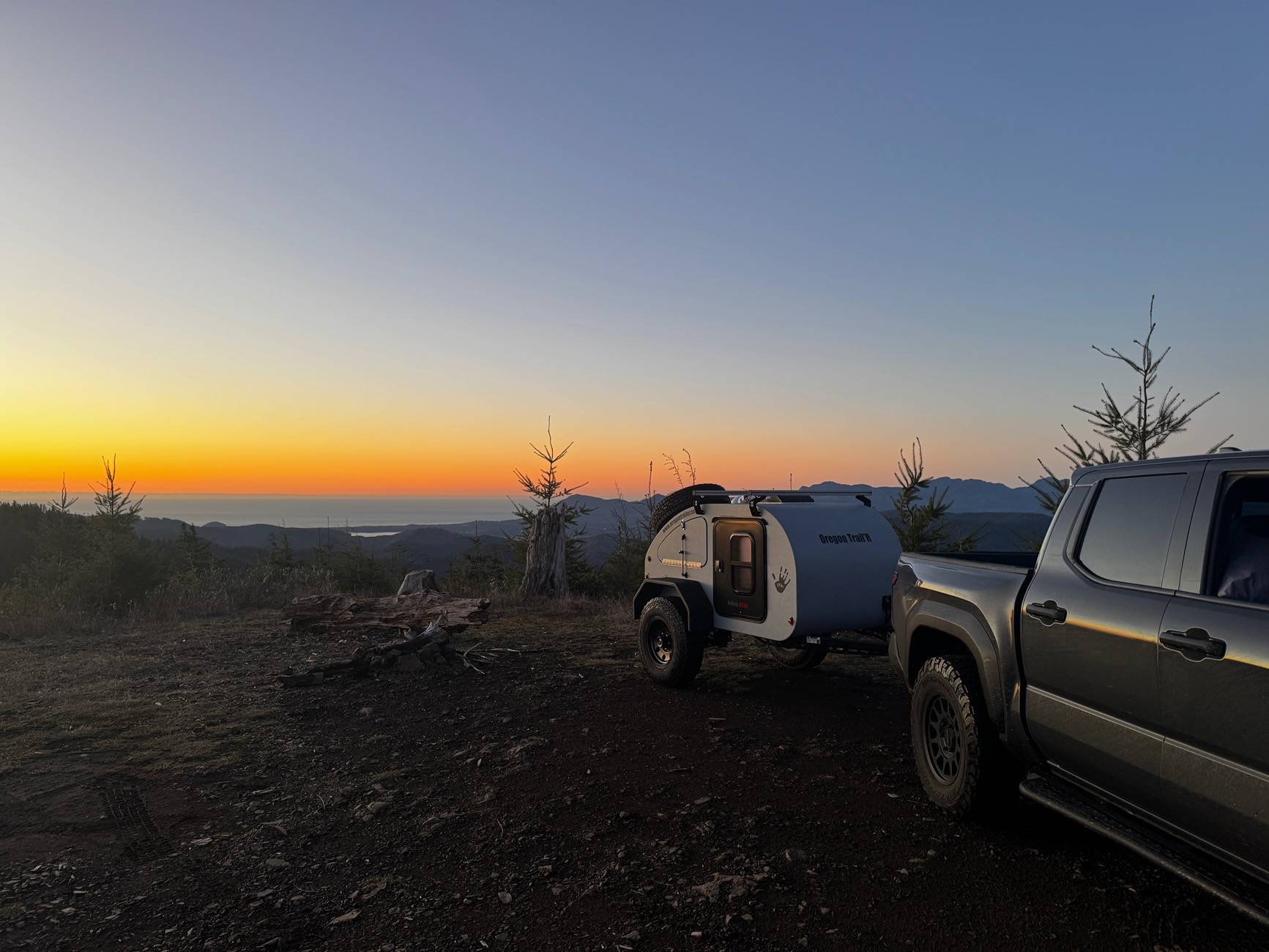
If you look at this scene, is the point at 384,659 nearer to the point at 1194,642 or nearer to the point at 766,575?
the point at 766,575

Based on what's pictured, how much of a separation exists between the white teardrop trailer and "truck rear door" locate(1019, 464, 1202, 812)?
351 cm

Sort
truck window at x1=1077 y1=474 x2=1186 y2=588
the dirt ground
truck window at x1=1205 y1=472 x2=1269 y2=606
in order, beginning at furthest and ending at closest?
the dirt ground → truck window at x1=1077 y1=474 x2=1186 y2=588 → truck window at x1=1205 y1=472 x2=1269 y2=606

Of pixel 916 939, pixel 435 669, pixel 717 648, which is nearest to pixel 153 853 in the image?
pixel 916 939

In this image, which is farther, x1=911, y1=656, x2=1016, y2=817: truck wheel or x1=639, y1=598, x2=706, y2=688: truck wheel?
x1=639, y1=598, x2=706, y2=688: truck wheel

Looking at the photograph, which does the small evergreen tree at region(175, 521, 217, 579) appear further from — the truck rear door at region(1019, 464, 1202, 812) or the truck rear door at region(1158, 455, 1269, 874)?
the truck rear door at region(1158, 455, 1269, 874)

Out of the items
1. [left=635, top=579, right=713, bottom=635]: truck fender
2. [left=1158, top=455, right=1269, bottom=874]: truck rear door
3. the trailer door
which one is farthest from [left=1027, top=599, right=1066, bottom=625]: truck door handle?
[left=635, top=579, right=713, bottom=635]: truck fender

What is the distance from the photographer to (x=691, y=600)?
→ 8664 mm

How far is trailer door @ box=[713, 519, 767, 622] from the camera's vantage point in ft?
26.6

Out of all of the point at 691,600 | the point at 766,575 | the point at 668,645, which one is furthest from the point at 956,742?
the point at 668,645

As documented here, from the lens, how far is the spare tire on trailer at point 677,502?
941cm

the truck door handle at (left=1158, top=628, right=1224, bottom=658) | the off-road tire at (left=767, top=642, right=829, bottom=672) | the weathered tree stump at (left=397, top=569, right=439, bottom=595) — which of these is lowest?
the off-road tire at (left=767, top=642, right=829, bottom=672)

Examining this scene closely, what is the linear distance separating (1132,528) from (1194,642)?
0.84m

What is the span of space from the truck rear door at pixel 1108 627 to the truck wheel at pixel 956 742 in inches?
18.3

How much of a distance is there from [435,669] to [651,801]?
5.21 metres
